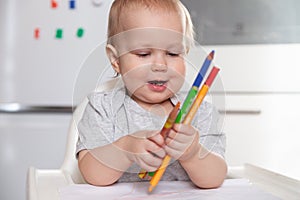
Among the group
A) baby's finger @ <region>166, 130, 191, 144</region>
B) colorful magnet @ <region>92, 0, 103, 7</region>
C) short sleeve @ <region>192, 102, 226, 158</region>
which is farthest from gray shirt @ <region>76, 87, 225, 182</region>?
colorful magnet @ <region>92, 0, 103, 7</region>

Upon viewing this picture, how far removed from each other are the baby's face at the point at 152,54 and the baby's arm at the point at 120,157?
7 centimetres

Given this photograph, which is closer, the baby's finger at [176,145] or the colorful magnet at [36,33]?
the baby's finger at [176,145]

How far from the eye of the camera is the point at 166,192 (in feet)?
2.03

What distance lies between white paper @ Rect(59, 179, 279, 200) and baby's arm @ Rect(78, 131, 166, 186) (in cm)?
2

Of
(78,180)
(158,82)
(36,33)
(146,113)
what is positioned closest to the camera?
(158,82)

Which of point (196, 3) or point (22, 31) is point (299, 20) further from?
point (22, 31)

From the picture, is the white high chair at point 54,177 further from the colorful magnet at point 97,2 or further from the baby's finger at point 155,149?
the colorful magnet at point 97,2

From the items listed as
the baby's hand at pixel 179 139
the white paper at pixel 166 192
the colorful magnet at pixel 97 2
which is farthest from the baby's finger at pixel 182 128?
the colorful magnet at pixel 97 2

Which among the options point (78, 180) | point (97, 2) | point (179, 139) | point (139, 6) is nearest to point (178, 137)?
point (179, 139)

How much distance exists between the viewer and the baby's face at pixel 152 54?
1.77 feet

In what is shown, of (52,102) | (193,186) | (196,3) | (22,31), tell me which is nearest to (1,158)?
(52,102)

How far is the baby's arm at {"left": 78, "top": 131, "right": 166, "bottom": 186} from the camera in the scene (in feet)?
1.72

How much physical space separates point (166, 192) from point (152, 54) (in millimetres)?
188

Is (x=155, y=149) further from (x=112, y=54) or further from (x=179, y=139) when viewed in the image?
(x=112, y=54)
